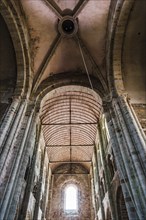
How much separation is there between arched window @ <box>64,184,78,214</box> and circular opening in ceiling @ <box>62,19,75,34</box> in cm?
1642

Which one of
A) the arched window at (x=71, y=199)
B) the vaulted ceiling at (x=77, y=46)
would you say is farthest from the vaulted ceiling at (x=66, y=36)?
the arched window at (x=71, y=199)

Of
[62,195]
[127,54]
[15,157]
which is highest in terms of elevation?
[127,54]

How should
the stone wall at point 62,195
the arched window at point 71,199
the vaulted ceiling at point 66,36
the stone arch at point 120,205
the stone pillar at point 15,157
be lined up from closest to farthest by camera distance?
the stone pillar at point 15,157, the vaulted ceiling at point 66,36, the stone arch at point 120,205, the stone wall at point 62,195, the arched window at point 71,199

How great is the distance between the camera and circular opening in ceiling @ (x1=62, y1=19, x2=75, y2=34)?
28.8ft

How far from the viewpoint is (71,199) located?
18625 mm

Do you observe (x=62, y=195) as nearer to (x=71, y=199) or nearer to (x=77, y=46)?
(x=71, y=199)

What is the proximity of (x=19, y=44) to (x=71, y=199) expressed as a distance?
1663cm

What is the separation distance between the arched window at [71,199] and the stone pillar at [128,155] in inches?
562

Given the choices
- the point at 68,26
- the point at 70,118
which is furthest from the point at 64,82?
the point at 70,118

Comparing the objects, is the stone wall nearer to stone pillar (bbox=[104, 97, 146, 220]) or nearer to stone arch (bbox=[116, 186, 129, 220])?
stone arch (bbox=[116, 186, 129, 220])

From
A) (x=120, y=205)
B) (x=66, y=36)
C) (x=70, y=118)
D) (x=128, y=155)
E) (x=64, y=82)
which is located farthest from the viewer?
(x=70, y=118)

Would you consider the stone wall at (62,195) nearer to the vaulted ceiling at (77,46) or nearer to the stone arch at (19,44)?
the vaulted ceiling at (77,46)

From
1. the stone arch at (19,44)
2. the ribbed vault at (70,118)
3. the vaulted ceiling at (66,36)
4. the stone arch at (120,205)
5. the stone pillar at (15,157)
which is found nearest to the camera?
the stone pillar at (15,157)

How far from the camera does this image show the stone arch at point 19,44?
24.7ft
